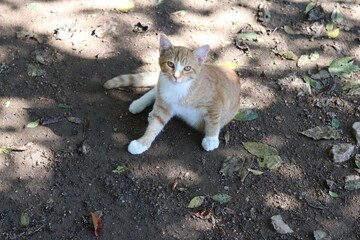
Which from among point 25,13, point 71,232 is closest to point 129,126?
point 71,232

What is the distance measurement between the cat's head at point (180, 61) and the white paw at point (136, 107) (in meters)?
0.52

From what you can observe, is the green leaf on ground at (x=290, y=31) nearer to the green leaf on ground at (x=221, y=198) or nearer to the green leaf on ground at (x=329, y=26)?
the green leaf on ground at (x=329, y=26)

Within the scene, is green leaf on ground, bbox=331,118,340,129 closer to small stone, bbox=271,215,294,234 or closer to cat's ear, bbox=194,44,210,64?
small stone, bbox=271,215,294,234

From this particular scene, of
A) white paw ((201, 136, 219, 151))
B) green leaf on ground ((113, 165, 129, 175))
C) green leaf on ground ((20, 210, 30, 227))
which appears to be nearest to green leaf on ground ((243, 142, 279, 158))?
white paw ((201, 136, 219, 151))

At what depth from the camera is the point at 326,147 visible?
3.93 metres

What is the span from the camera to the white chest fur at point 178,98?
361 cm

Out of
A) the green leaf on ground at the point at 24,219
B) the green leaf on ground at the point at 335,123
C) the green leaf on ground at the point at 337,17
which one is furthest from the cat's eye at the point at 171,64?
the green leaf on ground at the point at 337,17

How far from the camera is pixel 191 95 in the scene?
143 inches

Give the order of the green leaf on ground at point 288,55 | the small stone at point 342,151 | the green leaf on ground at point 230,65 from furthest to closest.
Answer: the green leaf on ground at point 288,55, the green leaf on ground at point 230,65, the small stone at point 342,151

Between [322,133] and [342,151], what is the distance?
0.23 metres

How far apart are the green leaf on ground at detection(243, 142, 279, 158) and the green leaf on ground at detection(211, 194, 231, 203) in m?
0.48

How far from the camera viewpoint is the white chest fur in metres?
3.61

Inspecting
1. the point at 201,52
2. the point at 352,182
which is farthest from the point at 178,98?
the point at 352,182

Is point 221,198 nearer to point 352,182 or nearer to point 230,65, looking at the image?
point 352,182
